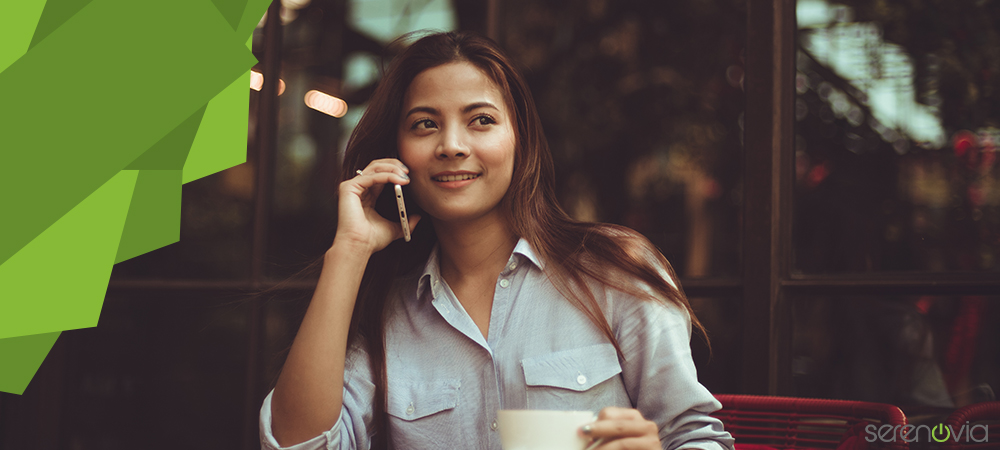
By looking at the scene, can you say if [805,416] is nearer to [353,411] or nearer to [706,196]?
[706,196]

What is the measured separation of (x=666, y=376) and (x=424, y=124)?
2.93ft

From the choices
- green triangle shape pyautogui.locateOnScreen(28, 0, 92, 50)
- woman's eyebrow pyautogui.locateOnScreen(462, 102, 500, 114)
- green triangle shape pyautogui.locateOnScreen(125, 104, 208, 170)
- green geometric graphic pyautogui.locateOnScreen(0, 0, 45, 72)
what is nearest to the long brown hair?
woman's eyebrow pyautogui.locateOnScreen(462, 102, 500, 114)

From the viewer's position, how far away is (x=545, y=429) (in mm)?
1028

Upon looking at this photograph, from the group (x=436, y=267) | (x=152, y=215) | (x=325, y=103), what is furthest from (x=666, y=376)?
(x=152, y=215)

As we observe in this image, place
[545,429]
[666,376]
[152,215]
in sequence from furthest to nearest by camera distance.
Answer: [152,215], [666,376], [545,429]

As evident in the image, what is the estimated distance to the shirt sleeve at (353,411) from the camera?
172 cm

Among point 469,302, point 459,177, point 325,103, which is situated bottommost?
point 469,302

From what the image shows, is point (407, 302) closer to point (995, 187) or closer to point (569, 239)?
point (569, 239)

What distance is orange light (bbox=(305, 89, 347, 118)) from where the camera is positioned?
3.17 meters

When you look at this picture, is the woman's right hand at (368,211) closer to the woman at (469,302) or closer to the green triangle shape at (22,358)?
the woman at (469,302)

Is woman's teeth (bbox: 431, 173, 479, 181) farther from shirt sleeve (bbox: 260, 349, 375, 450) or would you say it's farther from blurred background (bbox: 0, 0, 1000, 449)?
blurred background (bbox: 0, 0, 1000, 449)

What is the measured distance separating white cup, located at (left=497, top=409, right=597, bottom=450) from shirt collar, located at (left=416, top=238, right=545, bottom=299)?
32.9 inches

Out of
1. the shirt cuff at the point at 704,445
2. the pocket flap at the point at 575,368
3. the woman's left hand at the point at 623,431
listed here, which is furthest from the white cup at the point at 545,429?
the pocket flap at the point at 575,368

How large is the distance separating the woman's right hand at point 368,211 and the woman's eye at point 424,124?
4.2 inches
